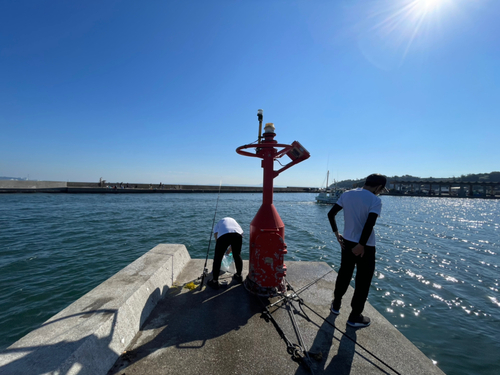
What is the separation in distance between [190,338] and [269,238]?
5.94 feet

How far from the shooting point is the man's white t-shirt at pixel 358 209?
9.49 ft

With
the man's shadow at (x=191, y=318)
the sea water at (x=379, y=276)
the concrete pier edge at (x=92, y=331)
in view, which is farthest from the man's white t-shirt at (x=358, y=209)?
the concrete pier edge at (x=92, y=331)

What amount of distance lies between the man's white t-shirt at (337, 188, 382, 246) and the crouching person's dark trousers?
0.12 metres

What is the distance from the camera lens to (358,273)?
298 centimetres

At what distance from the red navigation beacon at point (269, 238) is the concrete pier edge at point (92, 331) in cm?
173

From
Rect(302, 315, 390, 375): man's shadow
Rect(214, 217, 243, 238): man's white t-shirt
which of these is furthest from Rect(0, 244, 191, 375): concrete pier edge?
Rect(302, 315, 390, 375): man's shadow

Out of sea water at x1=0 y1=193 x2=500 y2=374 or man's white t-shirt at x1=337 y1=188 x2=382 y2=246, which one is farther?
sea water at x1=0 y1=193 x2=500 y2=374

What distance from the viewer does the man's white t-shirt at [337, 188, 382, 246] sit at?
2.89 m

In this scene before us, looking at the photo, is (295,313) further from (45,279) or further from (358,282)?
(45,279)

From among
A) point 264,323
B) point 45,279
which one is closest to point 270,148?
point 264,323

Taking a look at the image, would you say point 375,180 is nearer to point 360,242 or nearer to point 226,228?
→ point 360,242

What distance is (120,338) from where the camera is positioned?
7.93ft

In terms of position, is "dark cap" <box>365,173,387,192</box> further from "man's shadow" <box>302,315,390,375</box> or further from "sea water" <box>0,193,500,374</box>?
"sea water" <box>0,193,500,374</box>

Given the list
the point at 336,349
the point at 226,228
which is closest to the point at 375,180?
the point at 336,349
